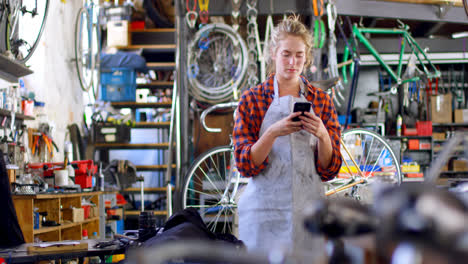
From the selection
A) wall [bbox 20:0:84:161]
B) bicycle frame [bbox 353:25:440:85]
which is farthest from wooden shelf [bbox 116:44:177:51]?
bicycle frame [bbox 353:25:440:85]

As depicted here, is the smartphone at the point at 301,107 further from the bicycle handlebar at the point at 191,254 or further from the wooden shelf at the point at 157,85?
the wooden shelf at the point at 157,85

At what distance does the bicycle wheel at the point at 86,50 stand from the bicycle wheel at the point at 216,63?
5.62 feet

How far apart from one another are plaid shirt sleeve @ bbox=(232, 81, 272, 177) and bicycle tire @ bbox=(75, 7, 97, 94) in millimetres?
4696

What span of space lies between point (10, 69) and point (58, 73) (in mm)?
2060

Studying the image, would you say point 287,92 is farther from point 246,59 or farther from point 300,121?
point 246,59

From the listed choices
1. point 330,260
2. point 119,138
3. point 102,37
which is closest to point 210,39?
point 119,138

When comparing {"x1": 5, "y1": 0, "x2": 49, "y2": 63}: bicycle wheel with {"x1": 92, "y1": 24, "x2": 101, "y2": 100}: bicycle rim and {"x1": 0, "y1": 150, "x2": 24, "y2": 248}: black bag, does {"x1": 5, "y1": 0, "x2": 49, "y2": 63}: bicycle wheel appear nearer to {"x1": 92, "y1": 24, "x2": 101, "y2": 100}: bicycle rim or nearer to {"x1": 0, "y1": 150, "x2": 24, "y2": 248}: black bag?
{"x1": 0, "y1": 150, "x2": 24, "y2": 248}: black bag

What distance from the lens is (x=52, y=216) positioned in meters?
3.88

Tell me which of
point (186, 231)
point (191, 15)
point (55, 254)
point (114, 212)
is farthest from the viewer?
point (114, 212)

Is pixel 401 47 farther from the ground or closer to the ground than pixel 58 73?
farther from the ground

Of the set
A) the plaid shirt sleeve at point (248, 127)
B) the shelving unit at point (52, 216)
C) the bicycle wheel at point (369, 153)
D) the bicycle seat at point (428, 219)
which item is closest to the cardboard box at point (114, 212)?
the shelving unit at point (52, 216)

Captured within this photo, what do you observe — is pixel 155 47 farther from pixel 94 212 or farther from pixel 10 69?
pixel 10 69

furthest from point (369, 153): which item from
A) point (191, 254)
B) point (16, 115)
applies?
point (191, 254)

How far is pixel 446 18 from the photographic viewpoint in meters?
5.87
